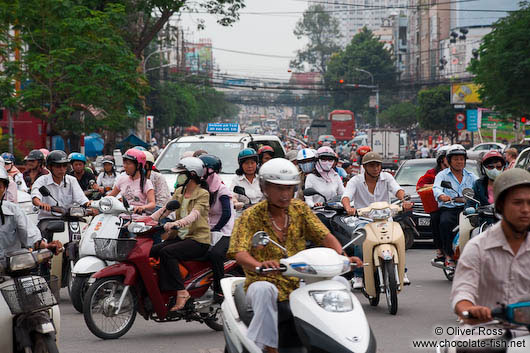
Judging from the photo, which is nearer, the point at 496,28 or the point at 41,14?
the point at 41,14

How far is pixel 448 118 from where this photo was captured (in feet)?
228

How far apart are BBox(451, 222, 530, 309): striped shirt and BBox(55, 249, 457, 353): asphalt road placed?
3527 millimetres

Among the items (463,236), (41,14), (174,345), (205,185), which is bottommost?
(174,345)

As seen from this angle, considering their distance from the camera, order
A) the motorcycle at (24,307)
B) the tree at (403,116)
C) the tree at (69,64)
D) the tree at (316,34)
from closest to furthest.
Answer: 1. the motorcycle at (24,307)
2. the tree at (69,64)
3. the tree at (403,116)
4. the tree at (316,34)

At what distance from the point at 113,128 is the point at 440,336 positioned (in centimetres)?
2112

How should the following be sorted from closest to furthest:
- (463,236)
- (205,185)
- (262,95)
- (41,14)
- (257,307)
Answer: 1. (257,307)
2. (205,185)
3. (463,236)
4. (41,14)
5. (262,95)

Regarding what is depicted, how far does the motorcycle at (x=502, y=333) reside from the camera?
3816mm

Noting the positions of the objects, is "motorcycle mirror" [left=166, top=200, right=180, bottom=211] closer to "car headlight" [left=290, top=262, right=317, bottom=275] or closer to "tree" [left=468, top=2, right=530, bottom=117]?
"car headlight" [left=290, top=262, right=317, bottom=275]

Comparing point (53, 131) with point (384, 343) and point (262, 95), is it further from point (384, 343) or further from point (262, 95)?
point (262, 95)

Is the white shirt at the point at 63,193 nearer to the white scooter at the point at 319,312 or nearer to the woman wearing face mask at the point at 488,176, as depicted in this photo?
the woman wearing face mask at the point at 488,176

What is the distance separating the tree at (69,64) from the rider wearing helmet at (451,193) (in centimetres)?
1546

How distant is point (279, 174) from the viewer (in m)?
5.55

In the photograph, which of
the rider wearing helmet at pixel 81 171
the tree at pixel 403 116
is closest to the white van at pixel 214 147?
the rider wearing helmet at pixel 81 171

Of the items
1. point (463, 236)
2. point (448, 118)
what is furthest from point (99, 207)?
point (448, 118)
